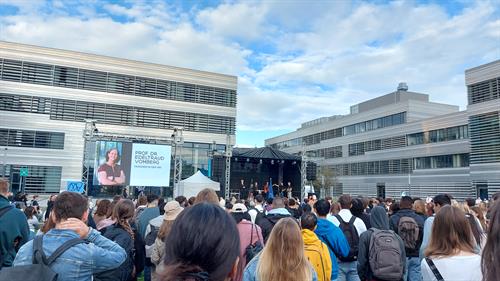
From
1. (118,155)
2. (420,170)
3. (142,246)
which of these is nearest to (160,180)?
(118,155)

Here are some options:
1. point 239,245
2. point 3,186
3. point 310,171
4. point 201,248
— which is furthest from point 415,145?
point 201,248

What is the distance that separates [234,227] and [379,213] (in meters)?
4.39

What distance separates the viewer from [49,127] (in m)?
30.5

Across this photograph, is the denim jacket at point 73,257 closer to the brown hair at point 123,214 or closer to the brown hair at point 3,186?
the brown hair at point 123,214

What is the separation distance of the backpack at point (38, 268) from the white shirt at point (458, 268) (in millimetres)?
2650

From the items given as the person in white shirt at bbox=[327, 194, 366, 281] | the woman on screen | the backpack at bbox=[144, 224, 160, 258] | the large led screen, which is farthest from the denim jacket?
the woman on screen

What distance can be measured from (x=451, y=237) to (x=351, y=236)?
315cm

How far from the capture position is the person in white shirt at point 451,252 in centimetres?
278

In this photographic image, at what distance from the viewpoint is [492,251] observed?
1688 mm

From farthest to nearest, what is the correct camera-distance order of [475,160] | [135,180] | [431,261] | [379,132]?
1. [379,132]
2. [475,160]
3. [135,180]
4. [431,261]

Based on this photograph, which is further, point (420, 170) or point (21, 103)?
point (420, 170)

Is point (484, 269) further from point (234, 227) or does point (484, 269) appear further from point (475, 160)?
point (475, 160)

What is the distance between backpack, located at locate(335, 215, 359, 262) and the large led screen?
17.4m

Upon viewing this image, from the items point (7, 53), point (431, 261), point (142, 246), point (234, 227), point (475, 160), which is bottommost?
point (142, 246)
